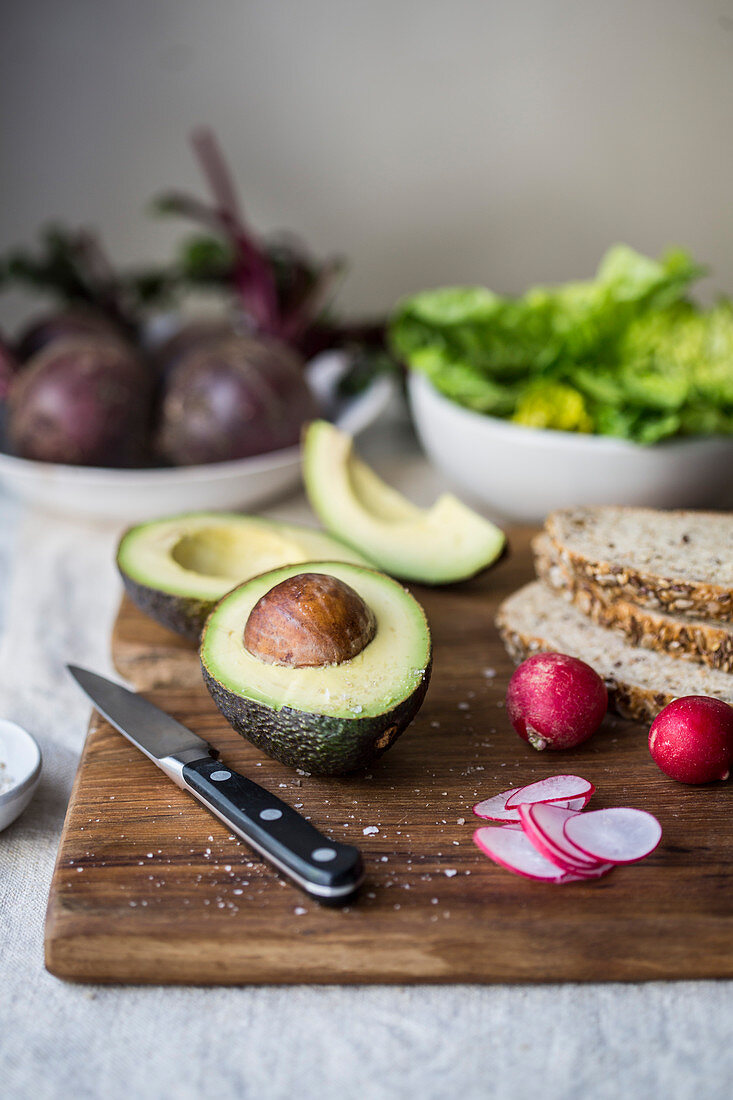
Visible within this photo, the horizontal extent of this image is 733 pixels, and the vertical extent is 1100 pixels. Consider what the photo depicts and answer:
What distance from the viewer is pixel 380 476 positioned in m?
2.46

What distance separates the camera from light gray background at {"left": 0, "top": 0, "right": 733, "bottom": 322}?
2668 millimetres

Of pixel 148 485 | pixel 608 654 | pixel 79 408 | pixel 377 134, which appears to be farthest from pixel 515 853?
pixel 377 134

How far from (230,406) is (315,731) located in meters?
1.13

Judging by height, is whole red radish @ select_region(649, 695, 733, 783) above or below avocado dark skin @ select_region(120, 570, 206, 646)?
above

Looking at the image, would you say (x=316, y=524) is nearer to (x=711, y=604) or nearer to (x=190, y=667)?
(x=190, y=667)

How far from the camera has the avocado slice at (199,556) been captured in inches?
57.7

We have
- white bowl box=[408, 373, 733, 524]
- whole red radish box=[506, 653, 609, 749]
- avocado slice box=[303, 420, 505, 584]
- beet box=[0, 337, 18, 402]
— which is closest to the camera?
whole red radish box=[506, 653, 609, 749]

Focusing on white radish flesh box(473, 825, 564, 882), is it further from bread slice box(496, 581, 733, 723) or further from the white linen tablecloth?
bread slice box(496, 581, 733, 723)

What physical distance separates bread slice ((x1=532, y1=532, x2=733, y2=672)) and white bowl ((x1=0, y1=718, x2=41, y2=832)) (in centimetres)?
86

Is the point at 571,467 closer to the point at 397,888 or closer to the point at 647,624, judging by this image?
the point at 647,624

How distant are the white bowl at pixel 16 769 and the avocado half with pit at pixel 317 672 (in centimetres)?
29

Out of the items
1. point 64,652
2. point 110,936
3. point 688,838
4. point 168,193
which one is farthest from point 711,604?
point 168,193

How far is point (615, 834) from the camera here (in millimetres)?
1112

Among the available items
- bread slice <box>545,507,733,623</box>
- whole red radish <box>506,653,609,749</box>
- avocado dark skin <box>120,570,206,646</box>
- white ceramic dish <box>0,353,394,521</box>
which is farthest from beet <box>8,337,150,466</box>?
whole red radish <box>506,653,609,749</box>
